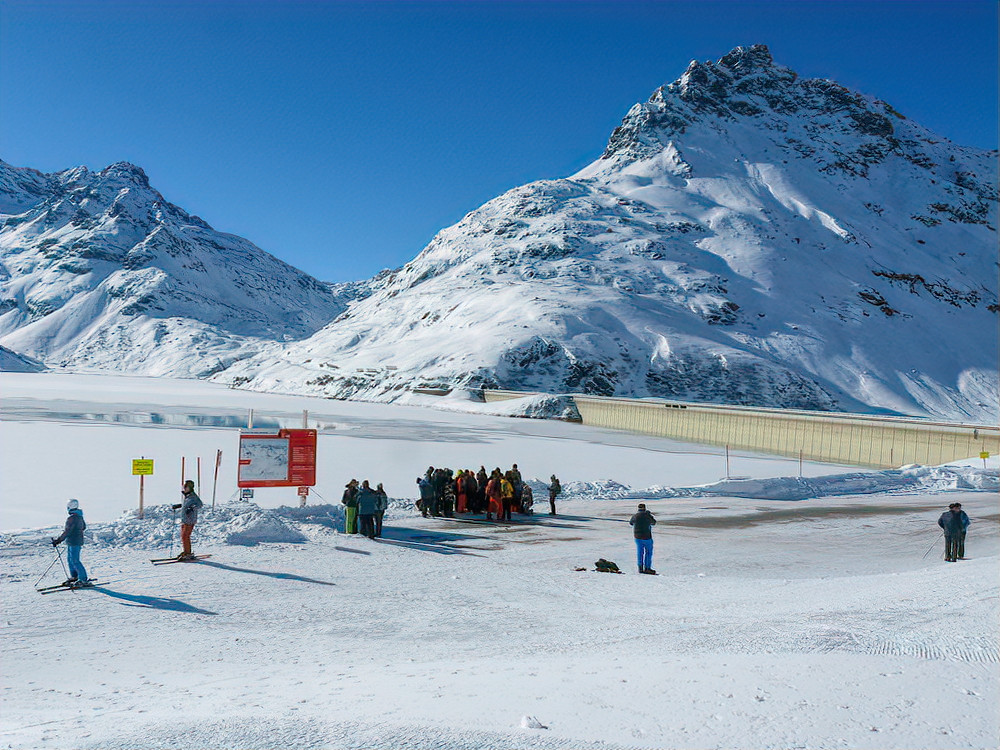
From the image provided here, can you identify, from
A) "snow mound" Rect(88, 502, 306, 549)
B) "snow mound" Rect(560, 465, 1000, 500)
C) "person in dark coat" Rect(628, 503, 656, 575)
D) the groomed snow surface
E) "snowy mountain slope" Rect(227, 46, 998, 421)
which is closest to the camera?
the groomed snow surface

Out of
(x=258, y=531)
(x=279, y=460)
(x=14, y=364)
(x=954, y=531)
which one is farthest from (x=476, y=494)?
(x=14, y=364)

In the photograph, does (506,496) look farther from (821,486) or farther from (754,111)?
(754,111)

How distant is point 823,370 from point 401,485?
83.7 meters

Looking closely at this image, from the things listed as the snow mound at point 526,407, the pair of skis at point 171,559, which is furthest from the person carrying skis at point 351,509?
the snow mound at point 526,407

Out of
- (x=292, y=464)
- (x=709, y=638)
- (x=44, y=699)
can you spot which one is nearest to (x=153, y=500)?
(x=292, y=464)

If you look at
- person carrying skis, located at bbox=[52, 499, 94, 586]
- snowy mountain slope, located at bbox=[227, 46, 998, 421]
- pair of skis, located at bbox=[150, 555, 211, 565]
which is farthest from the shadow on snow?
snowy mountain slope, located at bbox=[227, 46, 998, 421]

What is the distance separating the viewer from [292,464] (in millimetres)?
18625

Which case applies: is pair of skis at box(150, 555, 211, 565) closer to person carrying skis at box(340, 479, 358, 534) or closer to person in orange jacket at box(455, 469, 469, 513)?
person carrying skis at box(340, 479, 358, 534)

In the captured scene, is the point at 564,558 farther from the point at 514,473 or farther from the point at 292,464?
the point at 292,464

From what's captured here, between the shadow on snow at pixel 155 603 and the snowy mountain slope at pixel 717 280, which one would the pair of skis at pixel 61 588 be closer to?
the shadow on snow at pixel 155 603

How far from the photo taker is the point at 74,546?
11.3 m

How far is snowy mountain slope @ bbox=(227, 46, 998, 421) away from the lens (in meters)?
87.9

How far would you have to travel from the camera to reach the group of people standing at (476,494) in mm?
18953

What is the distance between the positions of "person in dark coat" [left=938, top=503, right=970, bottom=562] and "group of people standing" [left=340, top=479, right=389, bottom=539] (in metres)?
11.6
